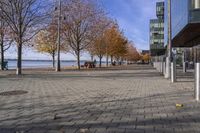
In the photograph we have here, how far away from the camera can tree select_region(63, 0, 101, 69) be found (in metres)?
47.7

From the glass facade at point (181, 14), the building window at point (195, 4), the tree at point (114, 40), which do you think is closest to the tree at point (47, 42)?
the tree at point (114, 40)

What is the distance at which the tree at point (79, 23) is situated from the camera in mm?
47706

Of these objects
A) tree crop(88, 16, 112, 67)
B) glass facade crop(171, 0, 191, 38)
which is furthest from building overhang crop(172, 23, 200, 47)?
tree crop(88, 16, 112, 67)

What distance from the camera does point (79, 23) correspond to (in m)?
48.2

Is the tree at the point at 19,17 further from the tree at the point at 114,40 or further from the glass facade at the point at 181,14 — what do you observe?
the tree at the point at 114,40

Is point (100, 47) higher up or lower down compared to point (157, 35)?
lower down

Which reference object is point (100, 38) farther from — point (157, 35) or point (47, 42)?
point (157, 35)

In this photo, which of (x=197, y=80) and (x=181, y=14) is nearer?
(x=197, y=80)

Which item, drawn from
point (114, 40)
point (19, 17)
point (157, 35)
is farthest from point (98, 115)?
point (157, 35)

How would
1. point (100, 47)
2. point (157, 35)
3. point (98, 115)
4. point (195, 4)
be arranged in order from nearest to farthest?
point (98, 115), point (195, 4), point (100, 47), point (157, 35)

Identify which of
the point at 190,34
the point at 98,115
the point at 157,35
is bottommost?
the point at 98,115

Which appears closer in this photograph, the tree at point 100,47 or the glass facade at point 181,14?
the glass facade at point 181,14

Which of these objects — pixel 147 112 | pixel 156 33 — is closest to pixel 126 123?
pixel 147 112

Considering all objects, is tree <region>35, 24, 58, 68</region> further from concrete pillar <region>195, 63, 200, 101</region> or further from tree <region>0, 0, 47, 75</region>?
concrete pillar <region>195, 63, 200, 101</region>
